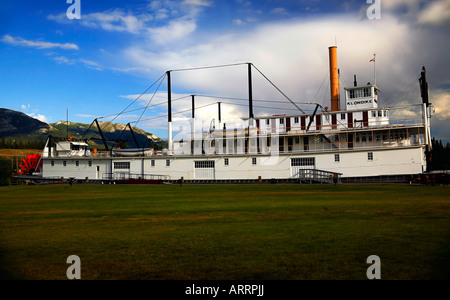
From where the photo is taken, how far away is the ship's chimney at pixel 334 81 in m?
59.8

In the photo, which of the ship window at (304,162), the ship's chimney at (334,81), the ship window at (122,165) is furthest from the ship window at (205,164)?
the ship's chimney at (334,81)

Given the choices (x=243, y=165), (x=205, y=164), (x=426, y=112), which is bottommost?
(x=243, y=165)

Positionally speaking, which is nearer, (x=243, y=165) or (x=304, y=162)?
(x=304, y=162)

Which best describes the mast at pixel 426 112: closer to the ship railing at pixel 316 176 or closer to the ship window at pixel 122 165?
the ship railing at pixel 316 176

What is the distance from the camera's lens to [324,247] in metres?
8.99

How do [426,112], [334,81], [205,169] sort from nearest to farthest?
[426,112], [205,169], [334,81]

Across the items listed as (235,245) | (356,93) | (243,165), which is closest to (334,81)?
(356,93)

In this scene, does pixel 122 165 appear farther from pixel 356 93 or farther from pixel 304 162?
pixel 356 93

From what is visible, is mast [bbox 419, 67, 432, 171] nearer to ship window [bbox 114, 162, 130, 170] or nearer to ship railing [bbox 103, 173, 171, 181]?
ship railing [bbox 103, 173, 171, 181]

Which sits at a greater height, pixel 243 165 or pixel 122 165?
pixel 122 165

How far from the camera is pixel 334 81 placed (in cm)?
6094
